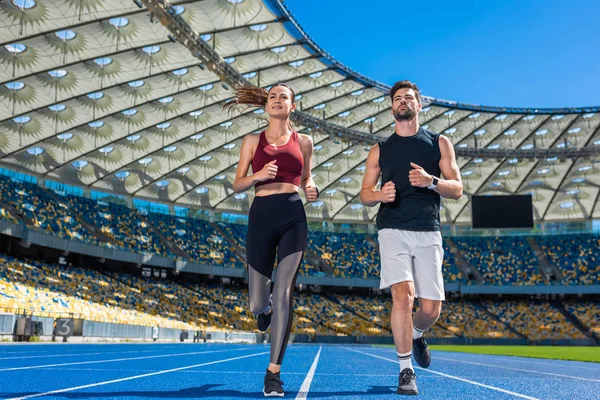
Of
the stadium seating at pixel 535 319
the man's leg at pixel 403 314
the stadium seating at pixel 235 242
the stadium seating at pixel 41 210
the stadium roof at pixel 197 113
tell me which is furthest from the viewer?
the stadium seating at pixel 535 319

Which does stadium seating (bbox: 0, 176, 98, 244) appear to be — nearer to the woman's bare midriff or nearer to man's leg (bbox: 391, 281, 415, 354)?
the woman's bare midriff

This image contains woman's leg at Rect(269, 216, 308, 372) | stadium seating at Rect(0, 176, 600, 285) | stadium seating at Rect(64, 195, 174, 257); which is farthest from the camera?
stadium seating at Rect(64, 195, 174, 257)

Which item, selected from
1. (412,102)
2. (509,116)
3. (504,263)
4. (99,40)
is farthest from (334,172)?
(412,102)

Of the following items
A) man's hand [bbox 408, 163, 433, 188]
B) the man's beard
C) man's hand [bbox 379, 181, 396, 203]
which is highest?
the man's beard

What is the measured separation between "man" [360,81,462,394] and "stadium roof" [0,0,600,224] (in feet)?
73.1

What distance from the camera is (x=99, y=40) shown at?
95.0 ft

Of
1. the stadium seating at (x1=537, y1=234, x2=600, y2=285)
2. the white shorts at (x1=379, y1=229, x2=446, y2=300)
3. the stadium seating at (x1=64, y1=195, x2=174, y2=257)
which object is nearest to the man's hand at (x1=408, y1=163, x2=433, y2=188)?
the white shorts at (x1=379, y1=229, x2=446, y2=300)

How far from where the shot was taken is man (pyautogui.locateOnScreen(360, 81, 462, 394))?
5.38 meters

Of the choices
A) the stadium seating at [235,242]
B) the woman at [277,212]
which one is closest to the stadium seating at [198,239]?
the stadium seating at [235,242]

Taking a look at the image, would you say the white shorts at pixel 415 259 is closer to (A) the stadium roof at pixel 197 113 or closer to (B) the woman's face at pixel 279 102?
(B) the woman's face at pixel 279 102

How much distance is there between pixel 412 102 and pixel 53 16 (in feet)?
80.7

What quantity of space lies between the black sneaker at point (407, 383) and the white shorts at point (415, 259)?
0.79 m

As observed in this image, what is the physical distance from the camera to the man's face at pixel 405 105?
5922 millimetres

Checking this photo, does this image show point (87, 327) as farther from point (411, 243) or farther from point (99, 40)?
point (411, 243)
